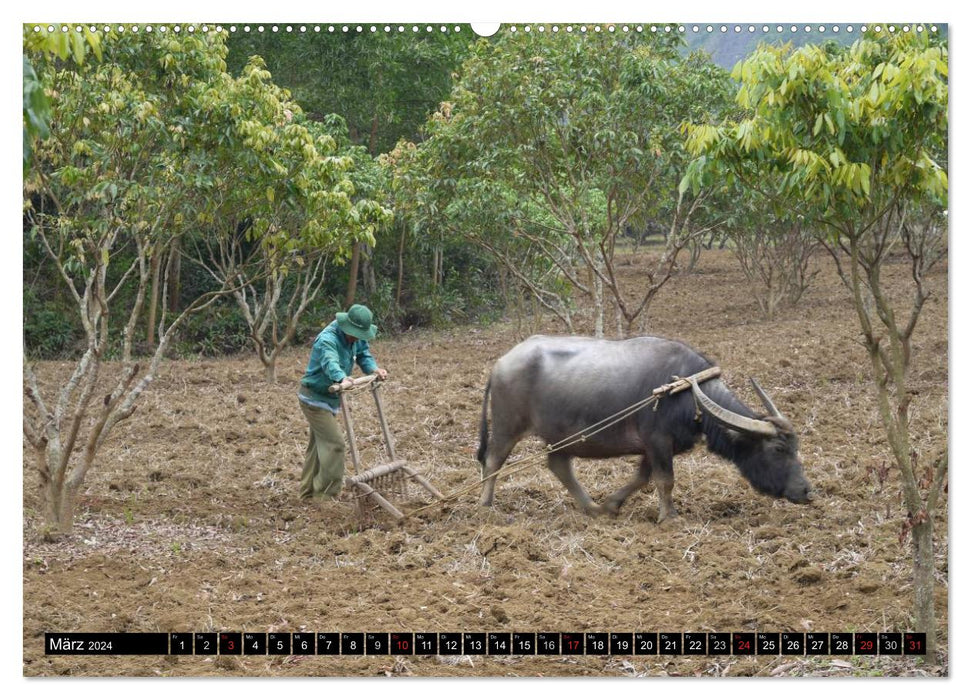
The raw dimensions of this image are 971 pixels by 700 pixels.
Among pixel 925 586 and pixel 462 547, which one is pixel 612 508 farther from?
pixel 925 586

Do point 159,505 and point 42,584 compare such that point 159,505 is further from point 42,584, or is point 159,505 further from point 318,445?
point 42,584

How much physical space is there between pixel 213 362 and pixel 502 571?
6697 mm

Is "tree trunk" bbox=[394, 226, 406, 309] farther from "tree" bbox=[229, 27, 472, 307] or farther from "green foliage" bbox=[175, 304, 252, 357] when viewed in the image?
"green foliage" bbox=[175, 304, 252, 357]

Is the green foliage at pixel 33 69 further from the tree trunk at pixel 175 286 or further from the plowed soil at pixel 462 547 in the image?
the tree trunk at pixel 175 286

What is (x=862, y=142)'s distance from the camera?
4.69 metres

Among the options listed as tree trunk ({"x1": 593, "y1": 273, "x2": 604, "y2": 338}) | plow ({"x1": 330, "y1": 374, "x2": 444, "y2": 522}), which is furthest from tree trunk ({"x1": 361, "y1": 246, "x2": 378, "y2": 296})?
plow ({"x1": 330, "y1": 374, "x2": 444, "y2": 522})

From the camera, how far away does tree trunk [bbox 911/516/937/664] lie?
15.6 feet

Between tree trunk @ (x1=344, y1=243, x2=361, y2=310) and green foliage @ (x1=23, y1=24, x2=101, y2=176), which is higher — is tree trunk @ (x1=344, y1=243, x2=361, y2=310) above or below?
below

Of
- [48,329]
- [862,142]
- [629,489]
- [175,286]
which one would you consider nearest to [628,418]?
[629,489]

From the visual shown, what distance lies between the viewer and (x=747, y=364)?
38.1ft

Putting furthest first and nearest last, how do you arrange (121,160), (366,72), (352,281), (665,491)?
(352,281) < (366,72) < (665,491) < (121,160)

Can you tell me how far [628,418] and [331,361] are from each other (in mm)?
2168

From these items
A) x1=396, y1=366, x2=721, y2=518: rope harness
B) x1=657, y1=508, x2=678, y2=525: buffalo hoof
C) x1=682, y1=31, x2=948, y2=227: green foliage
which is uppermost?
x1=682, y1=31, x2=948, y2=227: green foliage

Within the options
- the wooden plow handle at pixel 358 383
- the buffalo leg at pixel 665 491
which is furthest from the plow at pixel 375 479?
the buffalo leg at pixel 665 491
